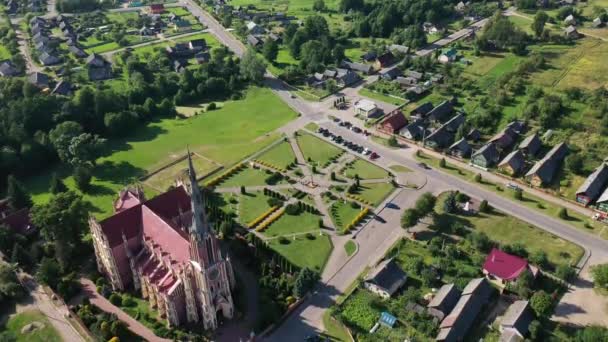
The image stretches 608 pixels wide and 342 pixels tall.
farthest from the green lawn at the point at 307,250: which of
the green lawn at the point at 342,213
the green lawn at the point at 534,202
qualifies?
the green lawn at the point at 534,202

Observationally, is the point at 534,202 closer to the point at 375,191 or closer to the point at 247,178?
the point at 375,191

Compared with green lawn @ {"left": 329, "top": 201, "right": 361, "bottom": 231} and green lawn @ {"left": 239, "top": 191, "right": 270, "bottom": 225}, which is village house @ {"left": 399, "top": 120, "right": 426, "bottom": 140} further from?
green lawn @ {"left": 239, "top": 191, "right": 270, "bottom": 225}

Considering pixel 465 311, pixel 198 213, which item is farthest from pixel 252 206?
pixel 465 311

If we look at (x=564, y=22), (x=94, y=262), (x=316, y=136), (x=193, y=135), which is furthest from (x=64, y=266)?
(x=564, y=22)

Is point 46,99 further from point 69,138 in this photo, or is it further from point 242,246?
point 242,246

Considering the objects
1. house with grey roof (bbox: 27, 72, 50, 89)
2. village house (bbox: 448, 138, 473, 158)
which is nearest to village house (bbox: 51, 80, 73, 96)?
house with grey roof (bbox: 27, 72, 50, 89)

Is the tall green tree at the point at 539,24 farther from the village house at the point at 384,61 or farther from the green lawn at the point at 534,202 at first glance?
the green lawn at the point at 534,202
